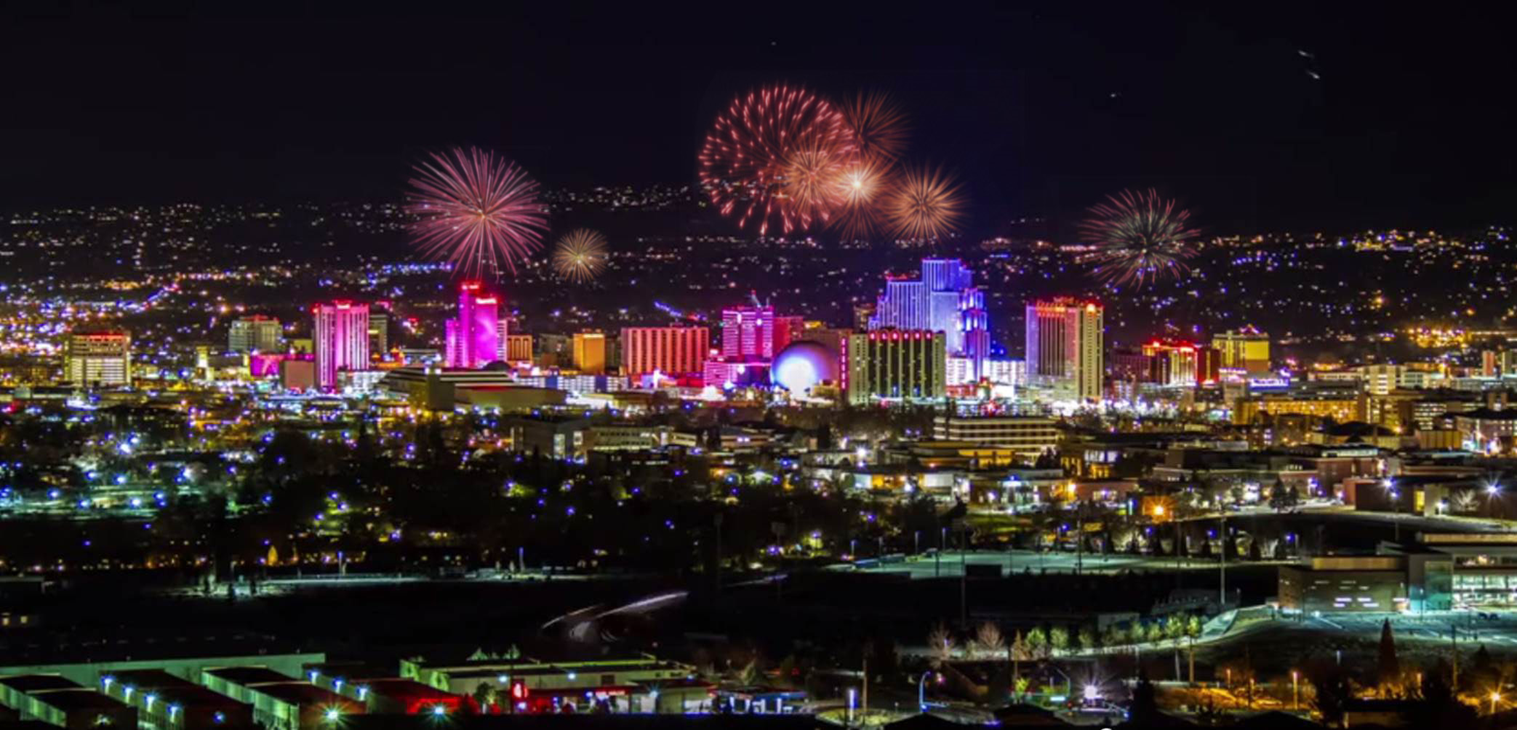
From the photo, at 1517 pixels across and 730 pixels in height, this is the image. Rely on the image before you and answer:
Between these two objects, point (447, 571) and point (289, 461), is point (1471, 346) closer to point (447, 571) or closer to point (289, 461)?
point (289, 461)

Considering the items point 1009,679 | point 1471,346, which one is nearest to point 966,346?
point 1471,346

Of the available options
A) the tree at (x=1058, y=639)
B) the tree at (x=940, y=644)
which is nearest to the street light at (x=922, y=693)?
the tree at (x=940, y=644)

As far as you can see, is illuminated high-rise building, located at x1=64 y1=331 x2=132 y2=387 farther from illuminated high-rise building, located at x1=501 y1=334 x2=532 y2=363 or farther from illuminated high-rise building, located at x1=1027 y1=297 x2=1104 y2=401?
illuminated high-rise building, located at x1=1027 y1=297 x2=1104 y2=401

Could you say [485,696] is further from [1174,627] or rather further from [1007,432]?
[1007,432]

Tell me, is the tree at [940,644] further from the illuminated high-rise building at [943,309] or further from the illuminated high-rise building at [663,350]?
the illuminated high-rise building at [663,350]

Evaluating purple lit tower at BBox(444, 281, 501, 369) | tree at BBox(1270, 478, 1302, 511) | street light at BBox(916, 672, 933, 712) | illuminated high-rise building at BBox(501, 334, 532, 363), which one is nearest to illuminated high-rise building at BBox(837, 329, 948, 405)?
→ purple lit tower at BBox(444, 281, 501, 369)
